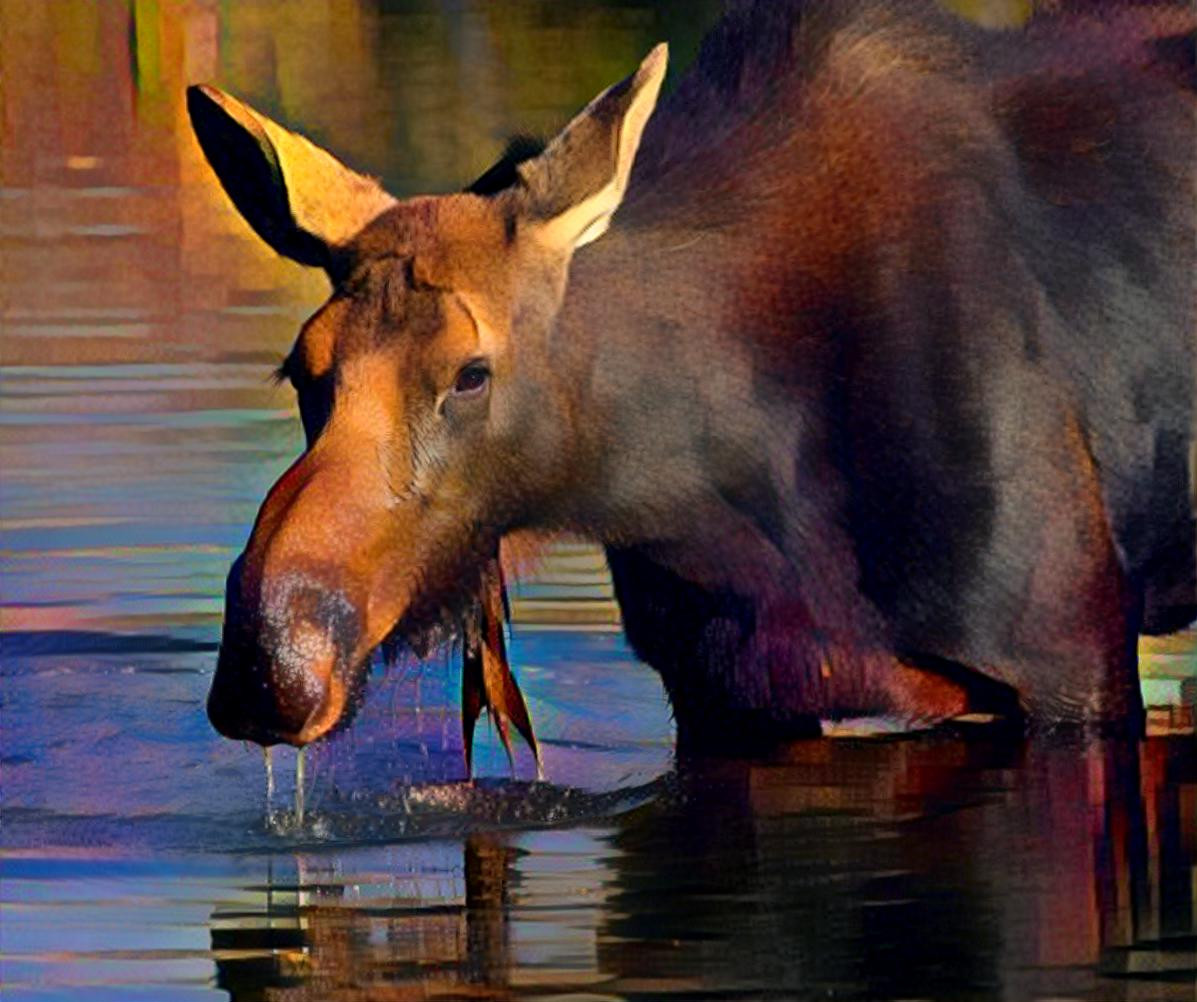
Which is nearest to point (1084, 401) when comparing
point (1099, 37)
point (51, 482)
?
point (1099, 37)

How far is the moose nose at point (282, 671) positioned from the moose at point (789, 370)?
0.13 m

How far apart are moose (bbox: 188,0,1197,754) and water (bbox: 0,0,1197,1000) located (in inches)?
12.7

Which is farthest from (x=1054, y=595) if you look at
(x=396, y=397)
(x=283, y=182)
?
(x=283, y=182)

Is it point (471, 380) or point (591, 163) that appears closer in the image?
point (471, 380)

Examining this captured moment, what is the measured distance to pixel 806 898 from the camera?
8.85 metres

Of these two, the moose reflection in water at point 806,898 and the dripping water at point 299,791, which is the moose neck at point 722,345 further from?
the dripping water at point 299,791

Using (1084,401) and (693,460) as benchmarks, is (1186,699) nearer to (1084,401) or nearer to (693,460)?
(1084,401)

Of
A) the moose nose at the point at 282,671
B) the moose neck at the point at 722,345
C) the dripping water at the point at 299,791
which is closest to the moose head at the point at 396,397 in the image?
the moose nose at the point at 282,671

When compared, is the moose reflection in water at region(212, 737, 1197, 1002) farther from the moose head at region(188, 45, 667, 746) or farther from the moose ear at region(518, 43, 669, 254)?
the moose ear at region(518, 43, 669, 254)

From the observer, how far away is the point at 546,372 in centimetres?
953

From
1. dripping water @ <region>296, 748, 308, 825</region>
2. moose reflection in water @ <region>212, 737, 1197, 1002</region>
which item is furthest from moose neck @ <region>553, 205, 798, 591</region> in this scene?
dripping water @ <region>296, 748, 308, 825</region>

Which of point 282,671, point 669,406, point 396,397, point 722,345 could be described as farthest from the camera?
point 722,345

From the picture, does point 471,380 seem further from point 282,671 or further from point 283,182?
point 282,671

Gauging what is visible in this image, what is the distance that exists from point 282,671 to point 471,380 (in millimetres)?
856
